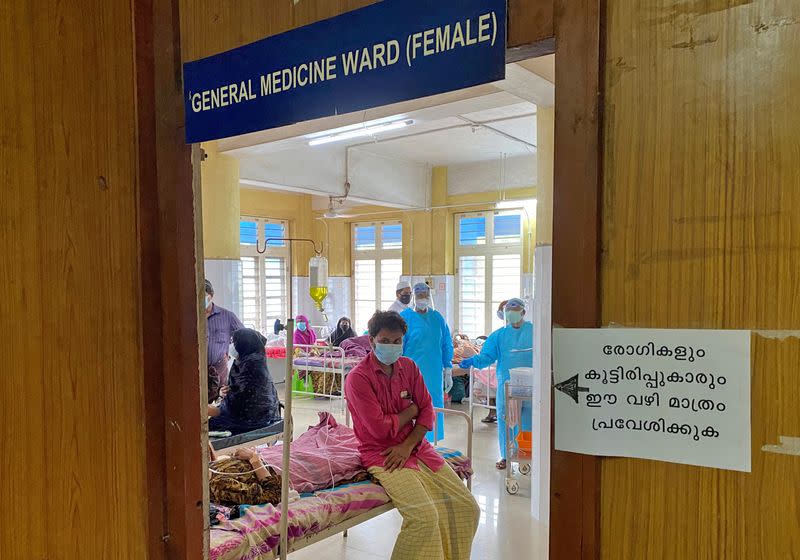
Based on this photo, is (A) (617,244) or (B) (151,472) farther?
(B) (151,472)

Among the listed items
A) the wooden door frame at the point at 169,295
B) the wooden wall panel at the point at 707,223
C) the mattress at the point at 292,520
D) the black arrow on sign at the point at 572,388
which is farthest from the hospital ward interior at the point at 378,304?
the wooden wall panel at the point at 707,223

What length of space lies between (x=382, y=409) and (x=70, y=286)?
2182 millimetres

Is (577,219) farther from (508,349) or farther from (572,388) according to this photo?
(508,349)

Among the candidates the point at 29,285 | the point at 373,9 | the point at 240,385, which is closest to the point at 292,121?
the point at 373,9

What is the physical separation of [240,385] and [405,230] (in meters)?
6.38

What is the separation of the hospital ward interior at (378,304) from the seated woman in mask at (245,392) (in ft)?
0.05

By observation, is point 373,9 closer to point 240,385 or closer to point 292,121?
point 292,121

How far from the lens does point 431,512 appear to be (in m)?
2.83

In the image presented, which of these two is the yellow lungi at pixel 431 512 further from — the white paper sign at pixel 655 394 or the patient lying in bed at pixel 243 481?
the white paper sign at pixel 655 394

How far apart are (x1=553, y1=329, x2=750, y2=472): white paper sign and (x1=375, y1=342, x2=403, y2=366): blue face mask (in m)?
2.34

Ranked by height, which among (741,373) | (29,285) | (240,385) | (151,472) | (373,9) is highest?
(373,9)

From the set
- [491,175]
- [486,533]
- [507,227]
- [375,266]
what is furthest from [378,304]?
[486,533]

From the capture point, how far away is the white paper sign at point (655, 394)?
2.86ft

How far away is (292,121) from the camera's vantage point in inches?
51.9
